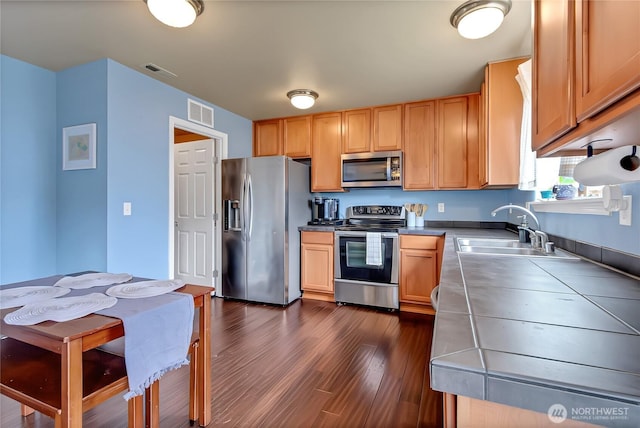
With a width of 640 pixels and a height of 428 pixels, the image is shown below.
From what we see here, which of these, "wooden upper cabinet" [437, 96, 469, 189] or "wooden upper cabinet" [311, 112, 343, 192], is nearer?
"wooden upper cabinet" [437, 96, 469, 189]

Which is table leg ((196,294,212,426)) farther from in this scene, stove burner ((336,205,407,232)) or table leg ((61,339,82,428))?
stove burner ((336,205,407,232))

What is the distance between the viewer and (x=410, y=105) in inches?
136

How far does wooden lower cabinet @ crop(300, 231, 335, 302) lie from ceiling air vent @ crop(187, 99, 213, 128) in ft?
5.61

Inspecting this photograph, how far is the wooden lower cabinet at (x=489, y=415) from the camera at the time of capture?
48 centimetres

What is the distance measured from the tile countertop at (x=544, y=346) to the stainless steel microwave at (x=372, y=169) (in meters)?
2.55

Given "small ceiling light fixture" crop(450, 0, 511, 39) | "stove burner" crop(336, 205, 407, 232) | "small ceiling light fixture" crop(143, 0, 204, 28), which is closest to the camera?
"small ceiling light fixture" crop(143, 0, 204, 28)

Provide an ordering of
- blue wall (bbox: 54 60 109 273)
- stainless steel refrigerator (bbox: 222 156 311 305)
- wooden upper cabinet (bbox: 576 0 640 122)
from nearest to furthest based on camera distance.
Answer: wooden upper cabinet (bbox: 576 0 640 122) < blue wall (bbox: 54 60 109 273) < stainless steel refrigerator (bbox: 222 156 311 305)

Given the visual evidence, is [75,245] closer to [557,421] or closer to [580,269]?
[557,421]

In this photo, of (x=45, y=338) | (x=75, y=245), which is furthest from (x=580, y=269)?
(x=75, y=245)

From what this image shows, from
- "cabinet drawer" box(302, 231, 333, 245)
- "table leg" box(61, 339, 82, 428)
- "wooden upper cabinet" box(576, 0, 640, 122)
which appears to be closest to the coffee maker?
"cabinet drawer" box(302, 231, 333, 245)

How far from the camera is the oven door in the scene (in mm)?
3172

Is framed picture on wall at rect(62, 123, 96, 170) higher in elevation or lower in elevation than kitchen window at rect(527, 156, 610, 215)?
higher

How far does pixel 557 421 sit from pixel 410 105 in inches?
136

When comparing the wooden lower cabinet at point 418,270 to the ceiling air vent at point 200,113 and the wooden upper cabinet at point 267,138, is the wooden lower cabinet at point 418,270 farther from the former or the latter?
the ceiling air vent at point 200,113
